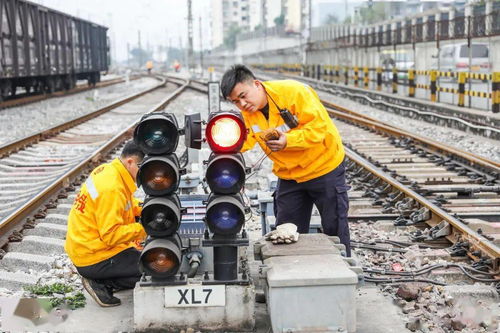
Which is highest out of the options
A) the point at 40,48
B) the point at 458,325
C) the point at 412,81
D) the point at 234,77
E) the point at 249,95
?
the point at 40,48

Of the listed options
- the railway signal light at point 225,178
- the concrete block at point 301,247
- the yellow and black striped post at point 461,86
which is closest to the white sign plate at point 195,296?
the railway signal light at point 225,178

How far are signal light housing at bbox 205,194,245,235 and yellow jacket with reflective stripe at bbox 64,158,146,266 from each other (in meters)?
0.72

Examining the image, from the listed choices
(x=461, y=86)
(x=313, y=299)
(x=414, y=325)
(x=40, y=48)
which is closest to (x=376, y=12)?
(x=40, y=48)

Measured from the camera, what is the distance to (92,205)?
495 centimetres

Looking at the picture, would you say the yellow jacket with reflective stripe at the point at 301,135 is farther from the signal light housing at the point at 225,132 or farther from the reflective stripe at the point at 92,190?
the reflective stripe at the point at 92,190

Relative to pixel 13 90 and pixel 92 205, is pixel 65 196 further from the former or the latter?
pixel 13 90

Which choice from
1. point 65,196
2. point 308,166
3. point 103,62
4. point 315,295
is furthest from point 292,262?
point 103,62

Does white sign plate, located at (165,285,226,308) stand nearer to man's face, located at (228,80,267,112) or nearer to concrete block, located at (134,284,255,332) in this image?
concrete block, located at (134,284,255,332)

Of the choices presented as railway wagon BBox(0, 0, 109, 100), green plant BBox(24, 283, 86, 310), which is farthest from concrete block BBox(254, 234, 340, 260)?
railway wagon BBox(0, 0, 109, 100)

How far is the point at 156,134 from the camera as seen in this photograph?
179 inches

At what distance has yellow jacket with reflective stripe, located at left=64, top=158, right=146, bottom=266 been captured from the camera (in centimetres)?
491

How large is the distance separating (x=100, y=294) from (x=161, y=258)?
78 cm

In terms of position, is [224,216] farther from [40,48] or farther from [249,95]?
[40,48]

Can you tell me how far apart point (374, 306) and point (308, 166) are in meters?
1.03
